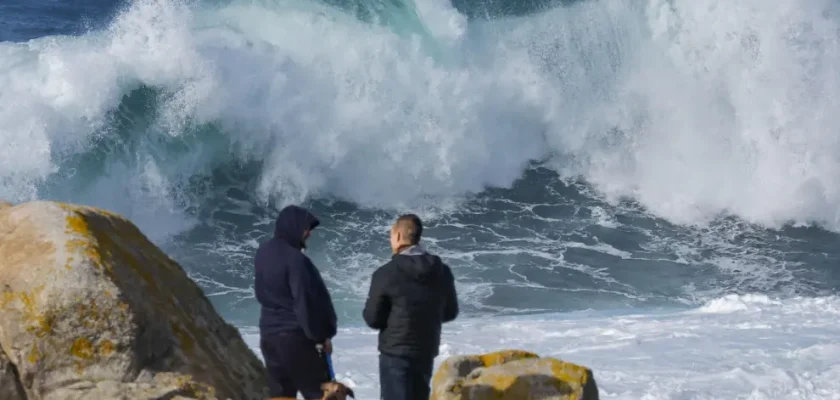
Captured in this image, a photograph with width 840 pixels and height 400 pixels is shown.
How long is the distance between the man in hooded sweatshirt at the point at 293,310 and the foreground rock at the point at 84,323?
0.79 ft

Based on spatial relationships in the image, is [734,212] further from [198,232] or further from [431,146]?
[198,232]

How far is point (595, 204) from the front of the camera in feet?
51.7

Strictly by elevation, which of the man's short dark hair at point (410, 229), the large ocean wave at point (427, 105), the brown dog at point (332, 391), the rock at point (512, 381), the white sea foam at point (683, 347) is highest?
the large ocean wave at point (427, 105)

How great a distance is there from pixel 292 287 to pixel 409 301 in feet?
1.66

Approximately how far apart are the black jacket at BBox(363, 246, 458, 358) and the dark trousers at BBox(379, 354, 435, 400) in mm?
36

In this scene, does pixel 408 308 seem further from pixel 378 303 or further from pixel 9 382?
pixel 9 382

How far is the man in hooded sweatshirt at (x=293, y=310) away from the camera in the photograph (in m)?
4.04

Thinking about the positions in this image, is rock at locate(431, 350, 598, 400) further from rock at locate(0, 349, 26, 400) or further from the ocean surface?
the ocean surface

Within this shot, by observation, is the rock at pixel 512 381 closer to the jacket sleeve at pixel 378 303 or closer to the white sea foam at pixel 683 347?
the jacket sleeve at pixel 378 303

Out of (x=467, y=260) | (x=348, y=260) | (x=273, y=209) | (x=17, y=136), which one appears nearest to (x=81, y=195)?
(x=17, y=136)

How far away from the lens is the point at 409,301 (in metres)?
4.23

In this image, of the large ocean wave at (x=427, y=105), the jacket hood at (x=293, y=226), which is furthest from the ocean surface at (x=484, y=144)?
the jacket hood at (x=293, y=226)

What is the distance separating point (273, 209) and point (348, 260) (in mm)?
2824

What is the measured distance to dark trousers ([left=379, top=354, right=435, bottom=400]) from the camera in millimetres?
4316
